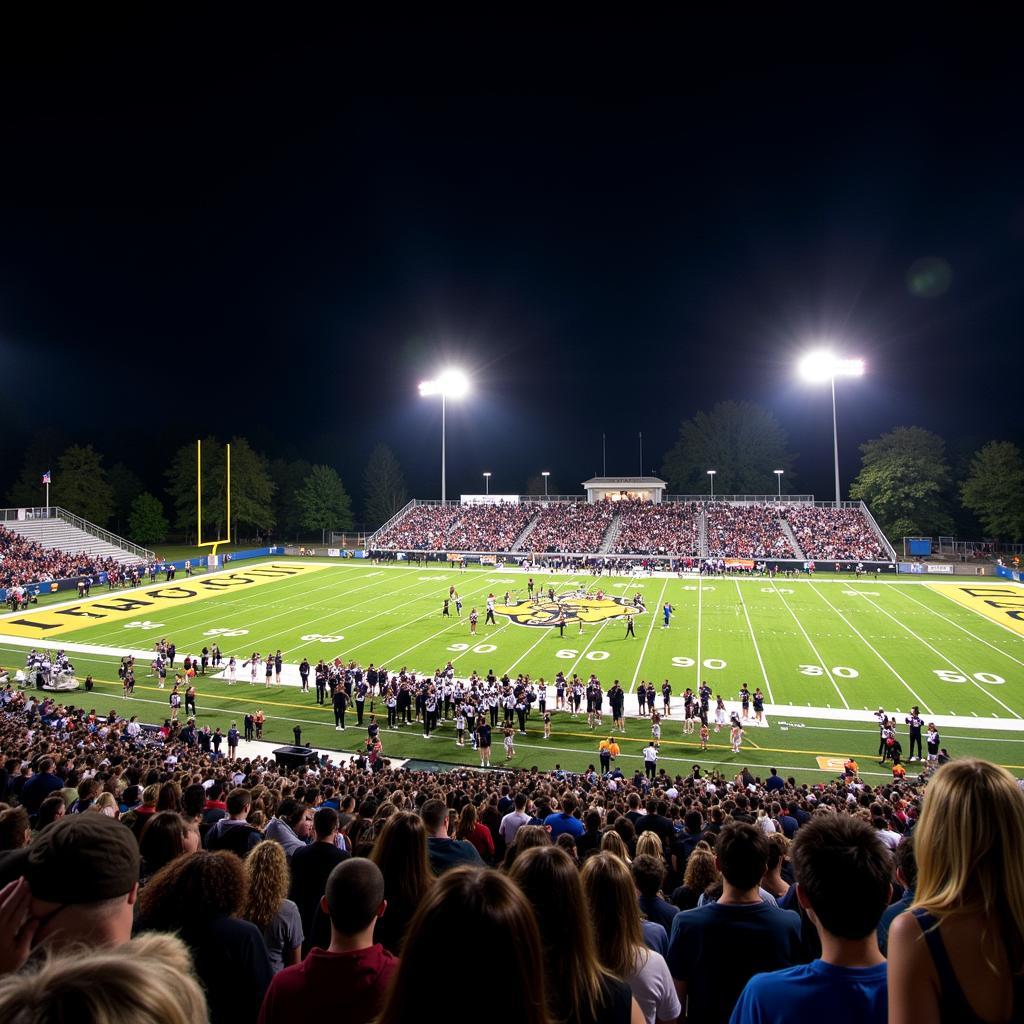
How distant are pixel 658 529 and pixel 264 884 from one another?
61.9m

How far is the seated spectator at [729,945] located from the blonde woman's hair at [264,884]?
2.30 meters

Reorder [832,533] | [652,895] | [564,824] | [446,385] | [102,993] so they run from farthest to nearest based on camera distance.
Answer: [446,385], [832,533], [564,824], [652,895], [102,993]

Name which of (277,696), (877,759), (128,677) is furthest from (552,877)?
(128,677)

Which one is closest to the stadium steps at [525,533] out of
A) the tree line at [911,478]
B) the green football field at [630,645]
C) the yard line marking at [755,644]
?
the green football field at [630,645]

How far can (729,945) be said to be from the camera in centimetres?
361

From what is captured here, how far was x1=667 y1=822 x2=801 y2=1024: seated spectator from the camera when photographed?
141 inches

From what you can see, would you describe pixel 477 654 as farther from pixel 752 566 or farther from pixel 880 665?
pixel 752 566

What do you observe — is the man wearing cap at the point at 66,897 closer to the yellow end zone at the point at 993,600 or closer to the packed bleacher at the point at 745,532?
the yellow end zone at the point at 993,600

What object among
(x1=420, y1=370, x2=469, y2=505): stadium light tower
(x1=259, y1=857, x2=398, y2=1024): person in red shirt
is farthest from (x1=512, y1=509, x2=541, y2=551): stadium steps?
(x1=259, y1=857, x2=398, y2=1024): person in red shirt

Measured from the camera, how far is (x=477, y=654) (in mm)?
29766

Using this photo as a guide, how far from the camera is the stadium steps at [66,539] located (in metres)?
53.2

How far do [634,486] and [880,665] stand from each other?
168 ft

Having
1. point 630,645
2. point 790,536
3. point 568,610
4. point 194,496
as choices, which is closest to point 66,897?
point 630,645

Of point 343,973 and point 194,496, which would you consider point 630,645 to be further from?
point 194,496
